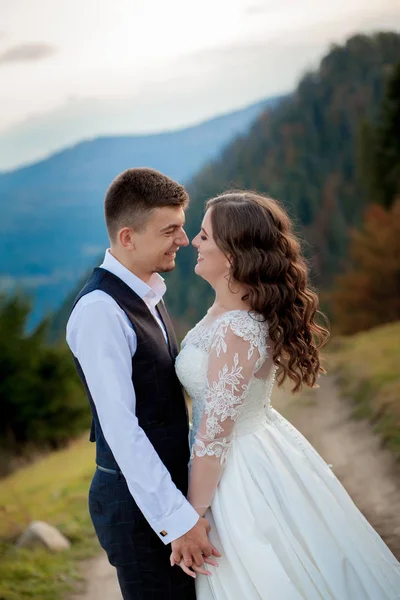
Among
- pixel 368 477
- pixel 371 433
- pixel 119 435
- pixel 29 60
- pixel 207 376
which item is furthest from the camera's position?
pixel 29 60

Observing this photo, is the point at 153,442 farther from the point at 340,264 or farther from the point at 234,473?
the point at 340,264

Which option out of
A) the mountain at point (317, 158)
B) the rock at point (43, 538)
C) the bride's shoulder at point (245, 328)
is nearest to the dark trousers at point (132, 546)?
the bride's shoulder at point (245, 328)

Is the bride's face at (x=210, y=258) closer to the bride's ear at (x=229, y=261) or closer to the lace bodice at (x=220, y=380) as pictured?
the bride's ear at (x=229, y=261)

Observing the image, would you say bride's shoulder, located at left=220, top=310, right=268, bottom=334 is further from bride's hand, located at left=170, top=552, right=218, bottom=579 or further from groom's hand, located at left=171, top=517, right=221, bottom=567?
bride's hand, located at left=170, top=552, right=218, bottom=579

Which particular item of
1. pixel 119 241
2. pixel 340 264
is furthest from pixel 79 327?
pixel 340 264

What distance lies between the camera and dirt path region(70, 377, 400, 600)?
4.04 metres

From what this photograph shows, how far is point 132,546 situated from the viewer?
2.15 meters

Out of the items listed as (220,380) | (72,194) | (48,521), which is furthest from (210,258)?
(72,194)

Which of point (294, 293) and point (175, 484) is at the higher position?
point (294, 293)

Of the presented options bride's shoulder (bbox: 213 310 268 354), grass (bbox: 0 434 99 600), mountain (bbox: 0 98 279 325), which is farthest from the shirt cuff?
mountain (bbox: 0 98 279 325)

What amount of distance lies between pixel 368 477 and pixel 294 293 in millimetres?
3021

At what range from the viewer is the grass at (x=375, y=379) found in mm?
5672

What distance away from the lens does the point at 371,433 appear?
5.74m

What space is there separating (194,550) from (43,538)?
2.84 metres
